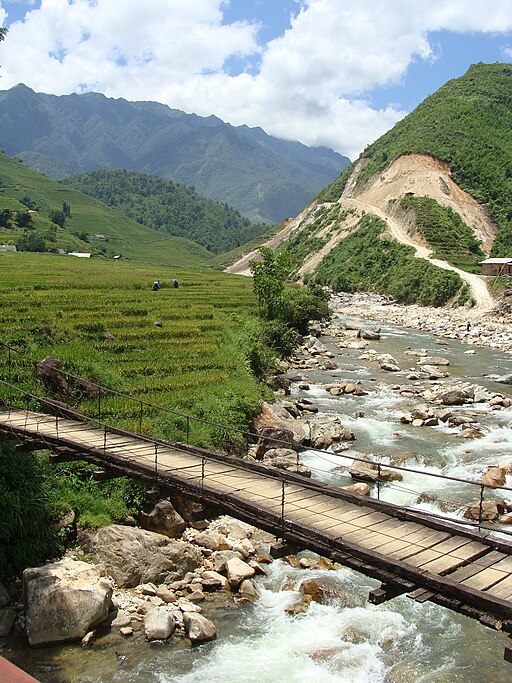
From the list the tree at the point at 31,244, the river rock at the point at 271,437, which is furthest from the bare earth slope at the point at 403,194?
the river rock at the point at 271,437

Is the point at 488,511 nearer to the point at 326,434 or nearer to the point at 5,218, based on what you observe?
the point at 326,434

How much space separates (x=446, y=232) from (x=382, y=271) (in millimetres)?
13272

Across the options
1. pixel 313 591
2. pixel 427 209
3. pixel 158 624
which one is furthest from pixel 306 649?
pixel 427 209

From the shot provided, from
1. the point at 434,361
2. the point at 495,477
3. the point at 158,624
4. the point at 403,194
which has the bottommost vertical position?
the point at 158,624

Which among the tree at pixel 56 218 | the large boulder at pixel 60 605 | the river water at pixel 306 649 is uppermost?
the tree at pixel 56 218

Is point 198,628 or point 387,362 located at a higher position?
point 387,362

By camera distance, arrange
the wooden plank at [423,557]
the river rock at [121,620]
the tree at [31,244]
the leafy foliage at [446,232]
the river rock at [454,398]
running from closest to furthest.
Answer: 1. the wooden plank at [423,557]
2. the river rock at [121,620]
3. the river rock at [454,398]
4. the leafy foliage at [446,232]
5. the tree at [31,244]

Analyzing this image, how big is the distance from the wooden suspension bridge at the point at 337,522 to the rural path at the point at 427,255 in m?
56.0

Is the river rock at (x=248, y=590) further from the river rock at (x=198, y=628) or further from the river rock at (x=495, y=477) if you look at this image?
the river rock at (x=495, y=477)

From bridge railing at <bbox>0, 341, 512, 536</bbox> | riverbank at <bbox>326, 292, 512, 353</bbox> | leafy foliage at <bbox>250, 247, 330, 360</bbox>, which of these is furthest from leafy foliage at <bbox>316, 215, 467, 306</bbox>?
bridge railing at <bbox>0, 341, 512, 536</bbox>

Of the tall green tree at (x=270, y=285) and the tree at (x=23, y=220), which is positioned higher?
the tree at (x=23, y=220)

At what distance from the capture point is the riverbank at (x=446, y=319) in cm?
5171

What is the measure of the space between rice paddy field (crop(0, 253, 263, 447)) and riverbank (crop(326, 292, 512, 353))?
20910mm

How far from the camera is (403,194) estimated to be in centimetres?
11150
